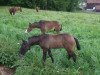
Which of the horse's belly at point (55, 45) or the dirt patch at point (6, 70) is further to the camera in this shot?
the horse's belly at point (55, 45)

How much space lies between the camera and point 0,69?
11.6 metres

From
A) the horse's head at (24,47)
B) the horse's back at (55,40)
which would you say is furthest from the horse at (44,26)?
the horse's head at (24,47)

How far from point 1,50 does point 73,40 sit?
2585 millimetres

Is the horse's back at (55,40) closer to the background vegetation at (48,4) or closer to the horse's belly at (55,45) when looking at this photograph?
the horse's belly at (55,45)

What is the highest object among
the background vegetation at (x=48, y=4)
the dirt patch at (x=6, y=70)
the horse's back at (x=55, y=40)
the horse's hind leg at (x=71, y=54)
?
the horse's back at (x=55, y=40)

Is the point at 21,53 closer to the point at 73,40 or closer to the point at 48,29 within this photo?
the point at 73,40

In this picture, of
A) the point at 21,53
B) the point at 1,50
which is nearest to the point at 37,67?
the point at 21,53

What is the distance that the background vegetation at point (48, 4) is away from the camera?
43.1 meters

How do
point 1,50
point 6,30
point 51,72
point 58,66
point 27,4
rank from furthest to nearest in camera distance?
1. point 27,4
2. point 6,30
3. point 1,50
4. point 58,66
5. point 51,72

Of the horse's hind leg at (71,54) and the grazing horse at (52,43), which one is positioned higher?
the grazing horse at (52,43)

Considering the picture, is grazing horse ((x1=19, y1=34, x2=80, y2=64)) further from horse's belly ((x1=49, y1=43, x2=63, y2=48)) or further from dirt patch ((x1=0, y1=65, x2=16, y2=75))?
dirt patch ((x1=0, y1=65, x2=16, y2=75))

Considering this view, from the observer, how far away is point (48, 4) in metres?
45.6

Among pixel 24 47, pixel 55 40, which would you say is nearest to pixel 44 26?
pixel 55 40

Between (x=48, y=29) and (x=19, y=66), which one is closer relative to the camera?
(x=19, y=66)
